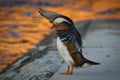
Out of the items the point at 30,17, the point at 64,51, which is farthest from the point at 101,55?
the point at 30,17

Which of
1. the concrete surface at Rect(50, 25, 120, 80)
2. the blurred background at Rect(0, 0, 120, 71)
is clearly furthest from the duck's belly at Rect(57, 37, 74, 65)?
the blurred background at Rect(0, 0, 120, 71)

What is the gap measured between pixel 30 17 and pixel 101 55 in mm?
12568

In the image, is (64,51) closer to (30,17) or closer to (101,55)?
(101,55)

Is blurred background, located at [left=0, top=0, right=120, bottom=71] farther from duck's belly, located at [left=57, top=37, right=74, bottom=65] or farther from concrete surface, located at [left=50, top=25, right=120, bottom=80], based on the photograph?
duck's belly, located at [left=57, top=37, right=74, bottom=65]

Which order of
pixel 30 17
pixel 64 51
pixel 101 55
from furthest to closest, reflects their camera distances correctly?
pixel 30 17, pixel 101 55, pixel 64 51

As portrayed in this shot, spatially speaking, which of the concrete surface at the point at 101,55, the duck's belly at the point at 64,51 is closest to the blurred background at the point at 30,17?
the concrete surface at the point at 101,55

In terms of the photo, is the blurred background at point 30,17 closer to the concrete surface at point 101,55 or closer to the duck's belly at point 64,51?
the concrete surface at point 101,55

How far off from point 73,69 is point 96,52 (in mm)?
2359

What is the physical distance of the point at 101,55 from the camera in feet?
36.7

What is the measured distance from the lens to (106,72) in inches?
360

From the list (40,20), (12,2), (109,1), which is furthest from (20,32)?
(109,1)

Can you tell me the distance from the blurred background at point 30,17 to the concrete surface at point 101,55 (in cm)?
213

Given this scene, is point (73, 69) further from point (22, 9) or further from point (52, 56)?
point (22, 9)

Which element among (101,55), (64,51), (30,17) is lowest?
(101,55)
